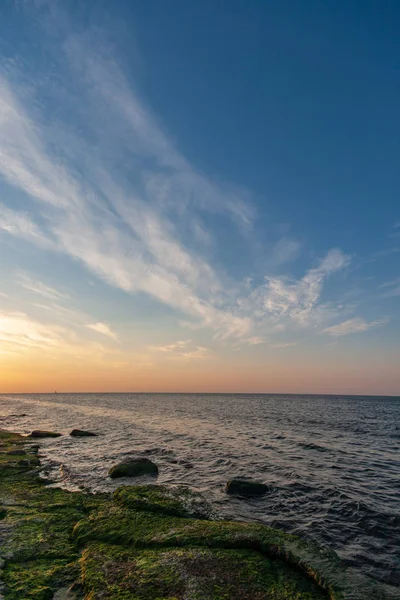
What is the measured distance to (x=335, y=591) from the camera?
24.3 ft

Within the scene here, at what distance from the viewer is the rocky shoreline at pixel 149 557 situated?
7148 millimetres

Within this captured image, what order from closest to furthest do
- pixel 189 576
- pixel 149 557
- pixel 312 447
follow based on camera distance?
pixel 189 576
pixel 149 557
pixel 312 447

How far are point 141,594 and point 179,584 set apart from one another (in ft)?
2.82

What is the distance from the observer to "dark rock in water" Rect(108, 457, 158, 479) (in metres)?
19.0

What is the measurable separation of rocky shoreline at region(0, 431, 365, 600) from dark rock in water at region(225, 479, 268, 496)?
12.3 ft

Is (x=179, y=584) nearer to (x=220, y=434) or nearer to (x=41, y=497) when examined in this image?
(x=41, y=497)

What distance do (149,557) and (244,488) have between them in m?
8.88

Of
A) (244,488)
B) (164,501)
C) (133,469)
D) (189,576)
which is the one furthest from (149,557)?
(133,469)

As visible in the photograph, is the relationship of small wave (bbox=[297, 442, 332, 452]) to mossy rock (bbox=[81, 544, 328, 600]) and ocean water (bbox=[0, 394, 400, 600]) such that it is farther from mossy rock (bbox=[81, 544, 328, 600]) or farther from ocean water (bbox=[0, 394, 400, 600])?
mossy rock (bbox=[81, 544, 328, 600])

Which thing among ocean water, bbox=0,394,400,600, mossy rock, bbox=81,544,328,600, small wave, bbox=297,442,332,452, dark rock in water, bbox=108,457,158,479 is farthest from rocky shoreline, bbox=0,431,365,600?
small wave, bbox=297,442,332,452

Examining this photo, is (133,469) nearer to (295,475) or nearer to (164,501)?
(164,501)

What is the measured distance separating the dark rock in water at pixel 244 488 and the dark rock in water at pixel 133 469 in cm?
550

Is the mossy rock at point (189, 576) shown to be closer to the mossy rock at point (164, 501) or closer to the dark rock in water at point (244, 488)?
the mossy rock at point (164, 501)

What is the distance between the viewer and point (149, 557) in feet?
27.9
